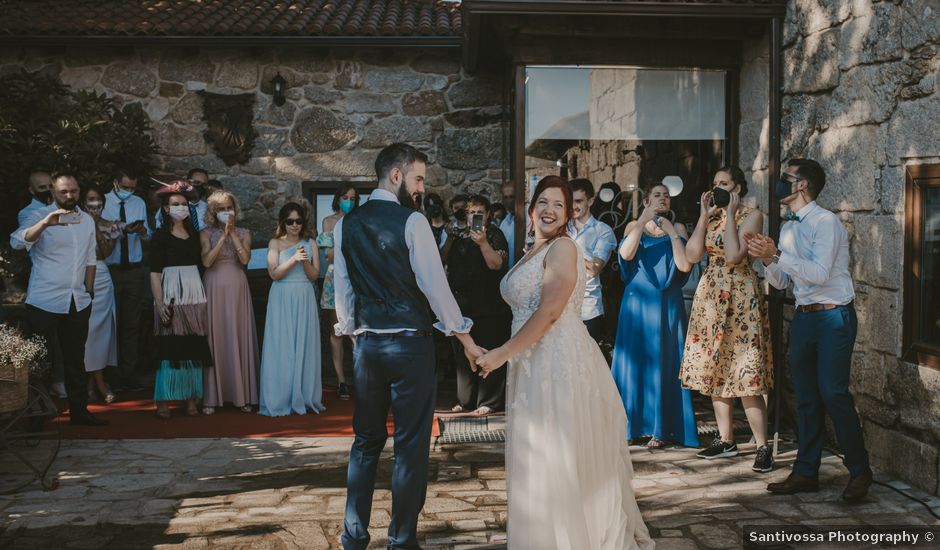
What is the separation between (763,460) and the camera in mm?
5637

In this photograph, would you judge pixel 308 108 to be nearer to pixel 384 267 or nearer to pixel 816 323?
pixel 384 267

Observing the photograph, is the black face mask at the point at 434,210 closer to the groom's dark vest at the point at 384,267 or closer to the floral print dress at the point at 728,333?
the floral print dress at the point at 728,333

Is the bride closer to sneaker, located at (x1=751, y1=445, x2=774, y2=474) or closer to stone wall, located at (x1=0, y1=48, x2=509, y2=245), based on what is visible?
sneaker, located at (x1=751, y1=445, x2=774, y2=474)

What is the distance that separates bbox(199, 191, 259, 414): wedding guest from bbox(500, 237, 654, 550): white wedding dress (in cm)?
416

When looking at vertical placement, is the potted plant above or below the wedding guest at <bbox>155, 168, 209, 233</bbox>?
below

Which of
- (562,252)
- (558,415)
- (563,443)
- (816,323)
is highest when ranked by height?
(562,252)

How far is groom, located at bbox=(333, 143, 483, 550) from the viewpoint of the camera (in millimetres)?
3898

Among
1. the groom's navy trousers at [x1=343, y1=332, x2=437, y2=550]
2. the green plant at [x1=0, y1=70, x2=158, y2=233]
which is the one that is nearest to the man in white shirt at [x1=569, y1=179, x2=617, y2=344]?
the groom's navy trousers at [x1=343, y1=332, x2=437, y2=550]

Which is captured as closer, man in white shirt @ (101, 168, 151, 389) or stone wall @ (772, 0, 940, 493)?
stone wall @ (772, 0, 940, 493)

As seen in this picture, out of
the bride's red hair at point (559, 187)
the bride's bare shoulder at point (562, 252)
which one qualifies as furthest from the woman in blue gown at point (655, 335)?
the bride's bare shoulder at point (562, 252)

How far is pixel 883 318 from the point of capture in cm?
554

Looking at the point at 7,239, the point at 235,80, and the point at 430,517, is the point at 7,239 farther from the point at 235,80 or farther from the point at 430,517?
the point at 430,517

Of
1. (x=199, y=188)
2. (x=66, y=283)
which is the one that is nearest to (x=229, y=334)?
(x=66, y=283)

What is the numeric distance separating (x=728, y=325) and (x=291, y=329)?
3800mm
